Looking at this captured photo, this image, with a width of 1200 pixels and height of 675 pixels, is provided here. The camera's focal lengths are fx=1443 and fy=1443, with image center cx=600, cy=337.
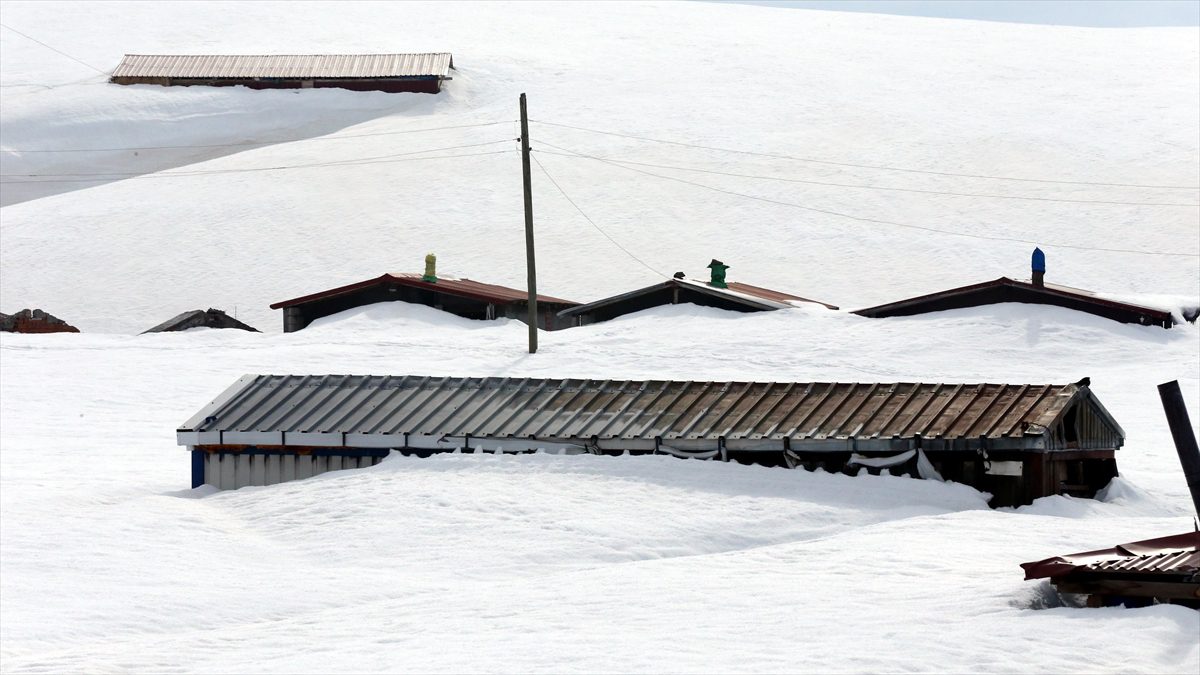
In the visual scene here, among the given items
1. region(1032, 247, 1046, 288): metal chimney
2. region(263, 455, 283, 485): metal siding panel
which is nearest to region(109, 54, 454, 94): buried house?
region(1032, 247, 1046, 288): metal chimney

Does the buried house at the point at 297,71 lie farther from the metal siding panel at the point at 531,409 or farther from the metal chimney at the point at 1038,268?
the metal siding panel at the point at 531,409

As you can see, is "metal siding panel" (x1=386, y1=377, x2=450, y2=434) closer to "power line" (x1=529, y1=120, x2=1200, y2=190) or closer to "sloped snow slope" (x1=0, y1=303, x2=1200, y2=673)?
"sloped snow slope" (x1=0, y1=303, x2=1200, y2=673)

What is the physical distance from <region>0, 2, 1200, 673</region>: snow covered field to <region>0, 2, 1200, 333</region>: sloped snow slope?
29 cm

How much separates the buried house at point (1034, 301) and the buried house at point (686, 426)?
18.6 metres

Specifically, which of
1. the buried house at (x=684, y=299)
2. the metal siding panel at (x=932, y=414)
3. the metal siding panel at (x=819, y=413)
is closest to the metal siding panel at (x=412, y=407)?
the metal siding panel at (x=819, y=413)

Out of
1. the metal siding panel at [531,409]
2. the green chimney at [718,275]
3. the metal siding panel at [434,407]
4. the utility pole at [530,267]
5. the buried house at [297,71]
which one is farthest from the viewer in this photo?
the buried house at [297,71]

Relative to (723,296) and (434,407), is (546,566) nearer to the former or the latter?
(434,407)

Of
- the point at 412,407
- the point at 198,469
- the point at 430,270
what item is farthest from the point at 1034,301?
the point at 198,469

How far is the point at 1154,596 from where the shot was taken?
11.8m

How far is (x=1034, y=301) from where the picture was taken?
129 ft

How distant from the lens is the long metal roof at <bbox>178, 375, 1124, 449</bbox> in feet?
63.4

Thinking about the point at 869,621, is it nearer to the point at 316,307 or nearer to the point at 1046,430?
the point at 1046,430

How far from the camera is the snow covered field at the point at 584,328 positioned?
520 inches

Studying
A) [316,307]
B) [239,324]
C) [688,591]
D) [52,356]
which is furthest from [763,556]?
[239,324]
